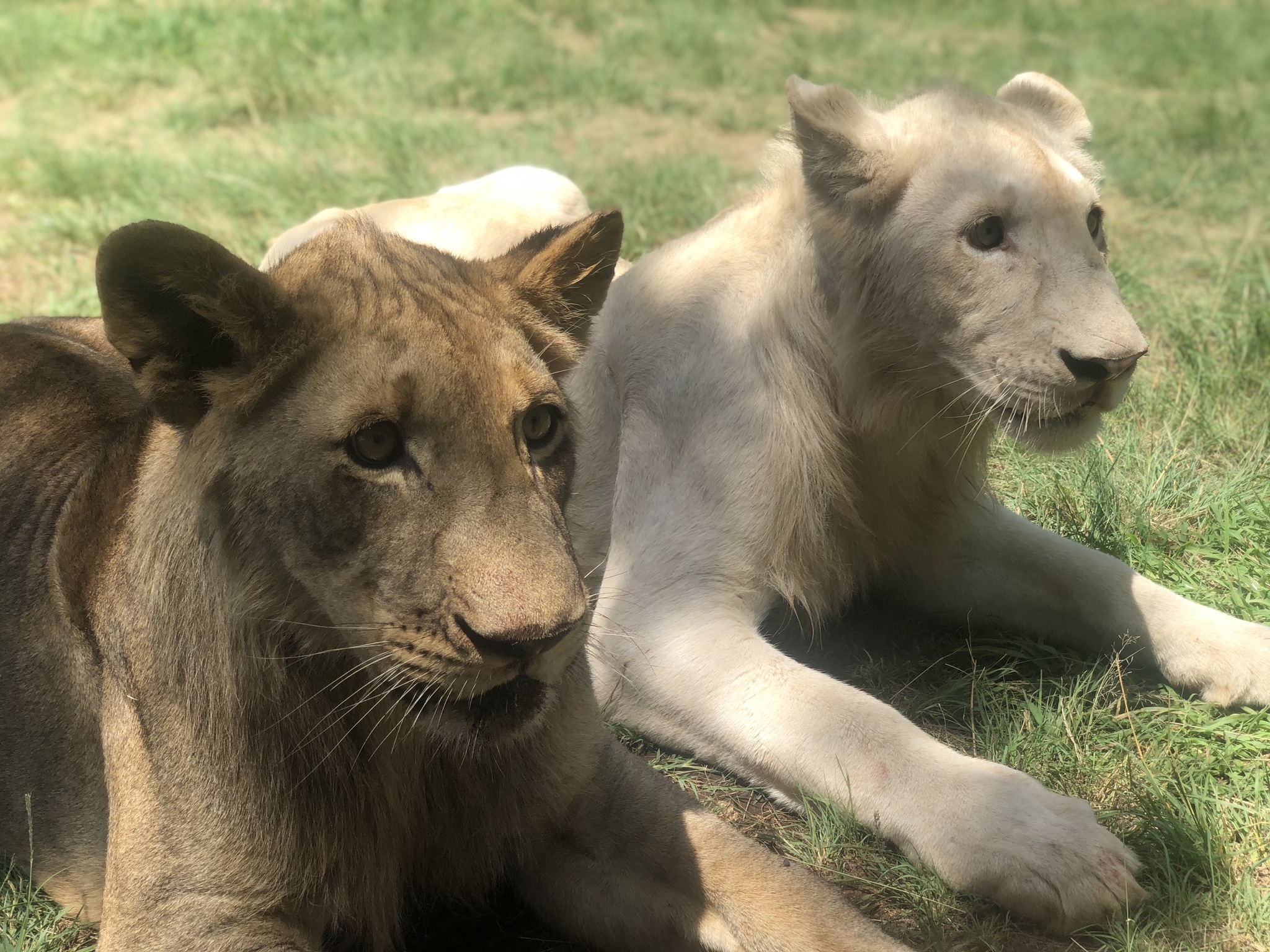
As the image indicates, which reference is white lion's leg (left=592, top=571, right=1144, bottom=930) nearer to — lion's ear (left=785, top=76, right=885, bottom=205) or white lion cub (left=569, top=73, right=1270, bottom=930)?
white lion cub (left=569, top=73, right=1270, bottom=930)

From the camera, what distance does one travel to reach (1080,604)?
3738 millimetres

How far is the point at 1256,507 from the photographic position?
4.24 metres

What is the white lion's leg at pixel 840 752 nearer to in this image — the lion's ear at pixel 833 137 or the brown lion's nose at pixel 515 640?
the lion's ear at pixel 833 137

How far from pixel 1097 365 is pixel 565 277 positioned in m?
1.37

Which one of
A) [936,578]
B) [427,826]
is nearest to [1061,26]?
[936,578]

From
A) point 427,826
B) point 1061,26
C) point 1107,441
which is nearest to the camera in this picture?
point 427,826

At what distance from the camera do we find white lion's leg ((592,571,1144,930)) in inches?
110

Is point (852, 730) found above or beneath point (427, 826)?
beneath

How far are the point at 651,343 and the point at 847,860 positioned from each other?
5.33 feet

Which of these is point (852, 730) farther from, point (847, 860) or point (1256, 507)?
point (1256, 507)

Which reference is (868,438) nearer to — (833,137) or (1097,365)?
(1097,365)

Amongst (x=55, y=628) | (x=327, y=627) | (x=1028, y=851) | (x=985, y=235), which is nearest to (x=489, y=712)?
(x=327, y=627)

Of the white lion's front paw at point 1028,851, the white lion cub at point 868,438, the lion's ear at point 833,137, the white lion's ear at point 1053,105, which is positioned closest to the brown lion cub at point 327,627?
the white lion's front paw at point 1028,851

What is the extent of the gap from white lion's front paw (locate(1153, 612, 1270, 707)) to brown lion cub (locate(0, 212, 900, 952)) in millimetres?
1356
